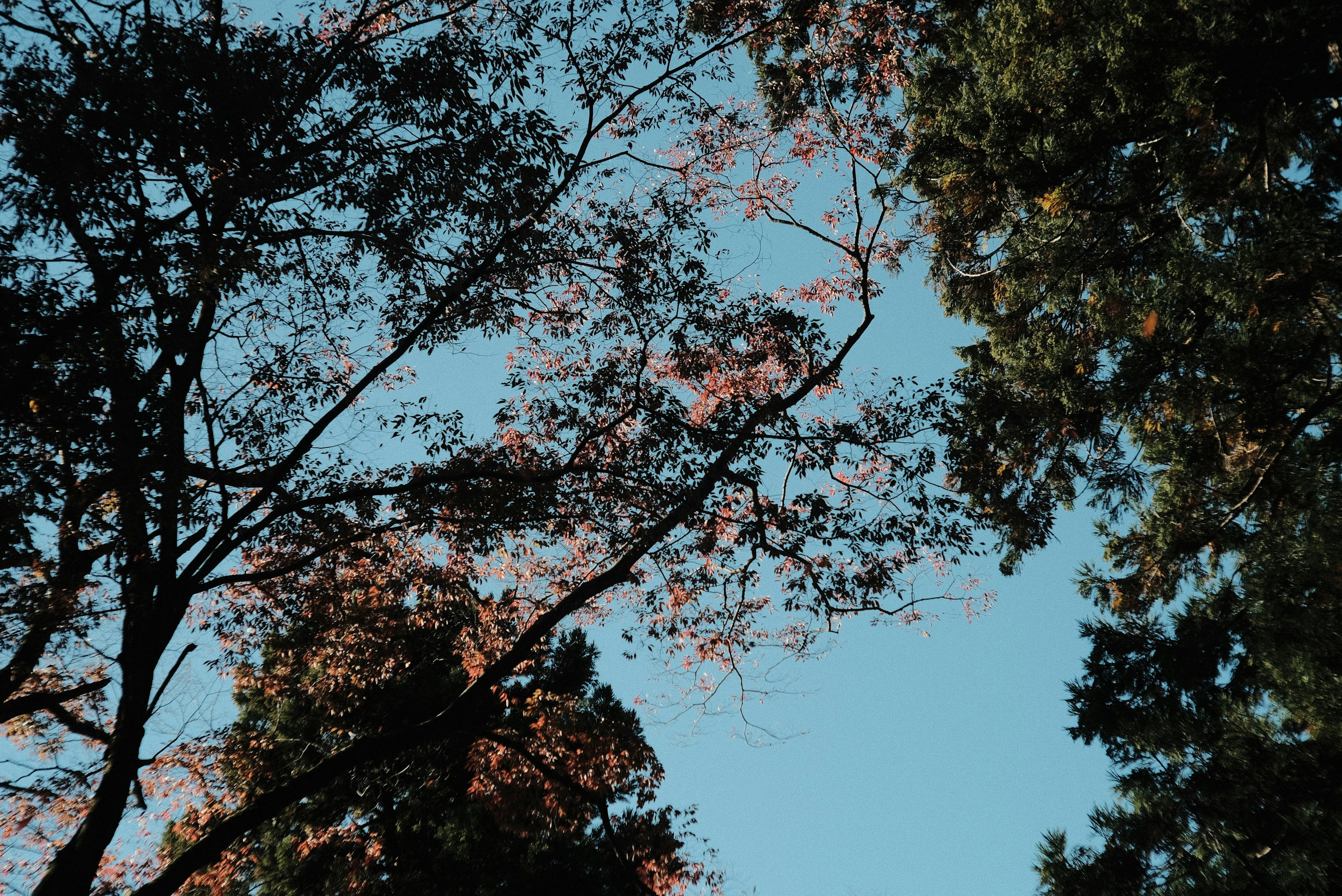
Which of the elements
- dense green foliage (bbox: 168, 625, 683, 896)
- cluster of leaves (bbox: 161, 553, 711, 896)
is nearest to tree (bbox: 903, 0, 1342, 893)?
cluster of leaves (bbox: 161, 553, 711, 896)

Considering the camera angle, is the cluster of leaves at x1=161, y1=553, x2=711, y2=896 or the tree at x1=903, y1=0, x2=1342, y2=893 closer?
the tree at x1=903, y1=0, x2=1342, y2=893

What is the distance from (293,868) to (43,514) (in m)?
9.19

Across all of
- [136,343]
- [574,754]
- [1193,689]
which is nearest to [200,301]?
[136,343]

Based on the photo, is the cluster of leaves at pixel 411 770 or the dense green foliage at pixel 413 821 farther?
the dense green foliage at pixel 413 821

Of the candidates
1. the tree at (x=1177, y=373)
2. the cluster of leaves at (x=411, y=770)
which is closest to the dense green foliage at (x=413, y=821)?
the cluster of leaves at (x=411, y=770)

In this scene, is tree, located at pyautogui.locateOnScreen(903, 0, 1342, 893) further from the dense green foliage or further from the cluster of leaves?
the dense green foliage

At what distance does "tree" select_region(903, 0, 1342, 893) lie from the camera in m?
5.25

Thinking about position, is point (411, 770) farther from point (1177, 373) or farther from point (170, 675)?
point (1177, 373)

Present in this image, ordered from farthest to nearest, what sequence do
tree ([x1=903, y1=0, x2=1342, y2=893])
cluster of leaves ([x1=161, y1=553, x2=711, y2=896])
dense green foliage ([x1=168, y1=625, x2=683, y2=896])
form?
dense green foliage ([x1=168, y1=625, x2=683, y2=896]), cluster of leaves ([x1=161, y1=553, x2=711, y2=896]), tree ([x1=903, y1=0, x2=1342, y2=893])

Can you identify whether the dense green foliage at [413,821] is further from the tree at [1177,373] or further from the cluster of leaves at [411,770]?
the tree at [1177,373]

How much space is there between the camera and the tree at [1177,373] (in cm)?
525

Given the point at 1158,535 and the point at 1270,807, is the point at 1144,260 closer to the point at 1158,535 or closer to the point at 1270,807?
the point at 1158,535

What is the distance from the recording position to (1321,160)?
23.1 feet

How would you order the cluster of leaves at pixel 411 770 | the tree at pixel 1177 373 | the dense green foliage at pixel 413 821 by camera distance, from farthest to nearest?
the dense green foliage at pixel 413 821, the cluster of leaves at pixel 411 770, the tree at pixel 1177 373
